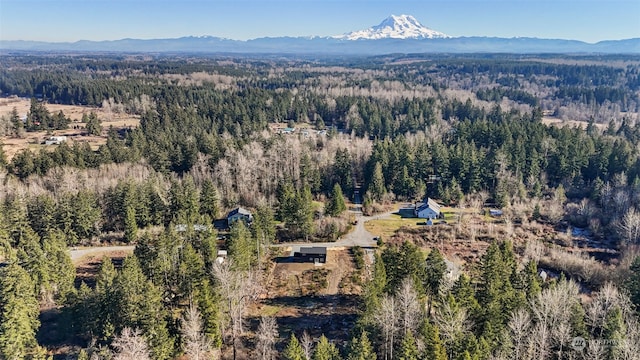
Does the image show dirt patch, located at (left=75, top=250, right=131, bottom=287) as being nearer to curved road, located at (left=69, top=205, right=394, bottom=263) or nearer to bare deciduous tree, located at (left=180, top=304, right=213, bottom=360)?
curved road, located at (left=69, top=205, right=394, bottom=263)

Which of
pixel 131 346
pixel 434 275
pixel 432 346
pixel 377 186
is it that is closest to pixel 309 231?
pixel 377 186

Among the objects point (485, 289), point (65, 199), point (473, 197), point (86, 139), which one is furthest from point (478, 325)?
point (86, 139)

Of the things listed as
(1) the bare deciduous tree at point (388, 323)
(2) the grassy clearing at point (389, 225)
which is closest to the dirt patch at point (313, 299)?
(1) the bare deciduous tree at point (388, 323)

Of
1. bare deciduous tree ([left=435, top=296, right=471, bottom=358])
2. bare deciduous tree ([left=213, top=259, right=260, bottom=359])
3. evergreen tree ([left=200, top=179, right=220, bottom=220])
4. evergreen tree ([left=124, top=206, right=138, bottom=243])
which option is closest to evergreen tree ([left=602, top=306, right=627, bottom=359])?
bare deciduous tree ([left=435, top=296, right=471, bottom=358])

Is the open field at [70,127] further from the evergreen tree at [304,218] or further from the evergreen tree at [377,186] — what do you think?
the evergreen tree at [377,186]

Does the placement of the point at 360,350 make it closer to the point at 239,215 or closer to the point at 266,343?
the point at 266,343

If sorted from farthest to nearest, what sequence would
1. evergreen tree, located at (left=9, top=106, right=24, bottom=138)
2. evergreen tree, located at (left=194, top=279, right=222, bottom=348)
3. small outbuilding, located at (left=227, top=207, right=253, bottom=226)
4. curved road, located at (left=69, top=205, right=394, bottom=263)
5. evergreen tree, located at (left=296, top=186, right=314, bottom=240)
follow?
evergreen tree, located at (left=9, top=106, right=24, bottom=138)
small outbuilding, located at (left=227, top=207, right=253, bottom=226)
evergreen tree, located at (left=296, top=186, right=314, bottom=240)
curved road, located at (left=69, top=205, right=394, bottom=263)
evergreen tree, located at (left=194, top=279, right=222, bottom=348)
